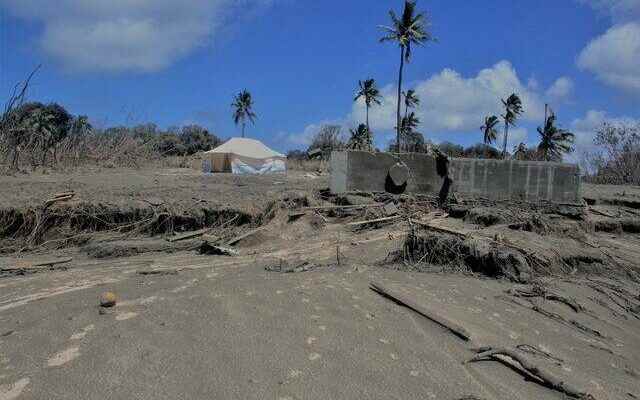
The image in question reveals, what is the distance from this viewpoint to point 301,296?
5754 mm

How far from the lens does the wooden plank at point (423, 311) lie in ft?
16.5

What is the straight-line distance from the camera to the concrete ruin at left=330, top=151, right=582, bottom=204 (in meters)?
13.4

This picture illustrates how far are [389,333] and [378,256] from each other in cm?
433

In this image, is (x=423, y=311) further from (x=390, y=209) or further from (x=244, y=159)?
(x=244, y=159)

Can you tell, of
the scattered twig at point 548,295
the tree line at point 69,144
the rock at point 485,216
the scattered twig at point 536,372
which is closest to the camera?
the scattered twig at point 536,372

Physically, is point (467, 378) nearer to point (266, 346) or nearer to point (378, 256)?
point (266, 346)

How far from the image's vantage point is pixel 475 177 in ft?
45.6

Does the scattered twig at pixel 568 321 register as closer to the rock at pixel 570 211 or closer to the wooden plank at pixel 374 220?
the wooden plank at pixel 374 220

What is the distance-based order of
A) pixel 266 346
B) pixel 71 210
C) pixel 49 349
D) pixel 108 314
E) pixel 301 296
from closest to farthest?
1. pixel 49 349
2. pixel 266 346
3. pixel 108 314
4. pixel 301 296
5. pixel 71 210

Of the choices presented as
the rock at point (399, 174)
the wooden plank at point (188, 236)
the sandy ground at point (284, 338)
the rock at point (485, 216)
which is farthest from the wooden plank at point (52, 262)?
the rock at point (485, 216)

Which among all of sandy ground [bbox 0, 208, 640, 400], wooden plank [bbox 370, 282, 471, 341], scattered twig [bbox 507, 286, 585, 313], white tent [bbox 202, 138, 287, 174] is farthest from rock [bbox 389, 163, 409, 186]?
white tent [bbox 202, 138, 287, 174]

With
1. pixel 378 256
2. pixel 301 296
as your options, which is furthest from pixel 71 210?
pixel 301 296

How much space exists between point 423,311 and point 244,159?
2925 cm

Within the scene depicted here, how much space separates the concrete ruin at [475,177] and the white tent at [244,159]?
19.8 m
